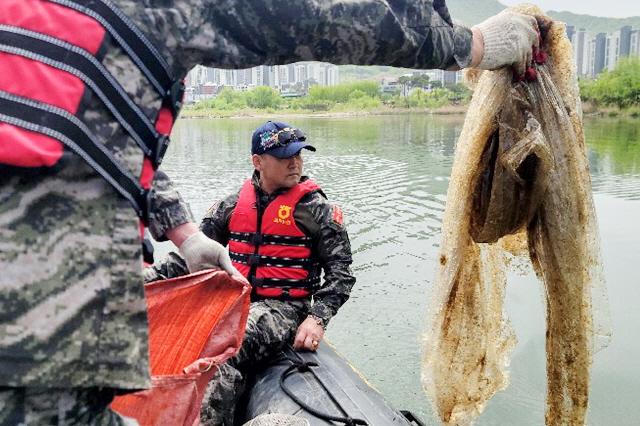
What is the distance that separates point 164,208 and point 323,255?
241 cm

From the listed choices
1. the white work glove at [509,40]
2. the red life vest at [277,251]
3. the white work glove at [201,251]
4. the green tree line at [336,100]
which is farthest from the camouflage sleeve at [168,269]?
the green tree line at [336,100]

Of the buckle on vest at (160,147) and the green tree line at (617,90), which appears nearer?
the buckle on vest at (160,147)

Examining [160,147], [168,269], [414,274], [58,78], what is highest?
[58,78]

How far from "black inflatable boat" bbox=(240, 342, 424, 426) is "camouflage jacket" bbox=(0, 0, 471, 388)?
1952 millimetres

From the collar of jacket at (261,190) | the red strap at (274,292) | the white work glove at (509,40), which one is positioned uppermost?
the white work glove at (509,40)

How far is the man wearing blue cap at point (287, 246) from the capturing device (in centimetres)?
383

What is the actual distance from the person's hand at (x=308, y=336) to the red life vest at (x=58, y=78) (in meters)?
2.67

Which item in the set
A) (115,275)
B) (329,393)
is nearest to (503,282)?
(329,393)

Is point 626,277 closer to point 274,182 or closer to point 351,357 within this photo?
point 351,357

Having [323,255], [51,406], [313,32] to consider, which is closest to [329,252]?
[323,255]

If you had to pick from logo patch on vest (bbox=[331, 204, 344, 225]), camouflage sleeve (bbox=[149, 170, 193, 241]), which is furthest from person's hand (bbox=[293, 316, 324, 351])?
camouflage sleeve (bbox=[149, 170, 193, 241])

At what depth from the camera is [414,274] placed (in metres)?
9.04

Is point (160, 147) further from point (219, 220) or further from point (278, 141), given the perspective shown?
point (219, 220)

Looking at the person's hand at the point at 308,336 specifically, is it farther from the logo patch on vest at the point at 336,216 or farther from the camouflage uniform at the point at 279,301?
the logo patch on vest at the point at 336,216
